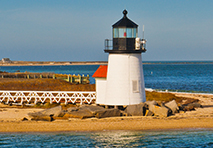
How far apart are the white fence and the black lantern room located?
18.3 ft

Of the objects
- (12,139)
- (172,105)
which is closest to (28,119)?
(12,139)

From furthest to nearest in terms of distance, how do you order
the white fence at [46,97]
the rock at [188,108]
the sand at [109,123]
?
the white fence at [46,97], the rock at [188,108], the sand at [109,123]

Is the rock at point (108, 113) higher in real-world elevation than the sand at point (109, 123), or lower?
higher

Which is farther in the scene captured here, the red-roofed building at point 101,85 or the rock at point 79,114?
the red-roofed building at point 101,85

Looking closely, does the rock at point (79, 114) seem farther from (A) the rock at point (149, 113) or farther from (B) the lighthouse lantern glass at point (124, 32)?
(B) the lighthouse lantern glass at point (124, 32)

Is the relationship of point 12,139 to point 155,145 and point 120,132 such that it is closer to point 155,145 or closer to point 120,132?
point 120,132

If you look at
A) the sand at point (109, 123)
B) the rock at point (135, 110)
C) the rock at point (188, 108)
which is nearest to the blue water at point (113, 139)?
the sand at point (109, 123)

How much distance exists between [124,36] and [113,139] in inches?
281

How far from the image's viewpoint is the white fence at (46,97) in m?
26.6

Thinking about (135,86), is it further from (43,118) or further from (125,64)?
(43,118)

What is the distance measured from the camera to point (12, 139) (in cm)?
1817

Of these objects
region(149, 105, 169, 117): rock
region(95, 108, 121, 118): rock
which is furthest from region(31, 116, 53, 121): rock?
region(149, 105, 169, 117): rock

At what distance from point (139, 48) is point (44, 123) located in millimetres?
7512

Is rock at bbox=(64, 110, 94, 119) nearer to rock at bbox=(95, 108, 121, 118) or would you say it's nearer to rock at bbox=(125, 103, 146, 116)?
rock at bbox=(95, 108, 121, 118)
